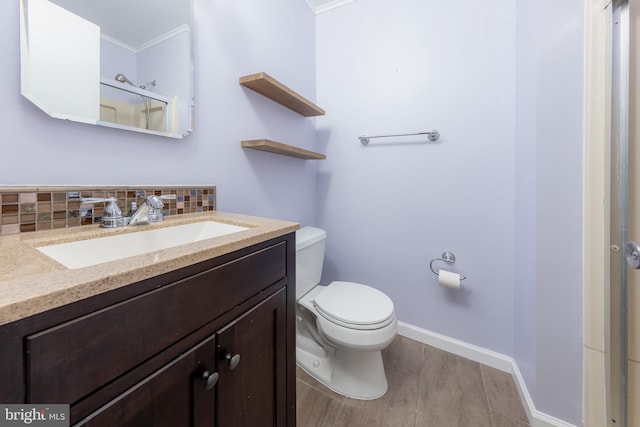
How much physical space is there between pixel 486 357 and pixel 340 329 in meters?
0.97

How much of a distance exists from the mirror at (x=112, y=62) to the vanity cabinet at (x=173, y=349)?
68cm

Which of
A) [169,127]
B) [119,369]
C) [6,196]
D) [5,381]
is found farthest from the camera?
[169,127]

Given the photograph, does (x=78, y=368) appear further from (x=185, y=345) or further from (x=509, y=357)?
(x=509, y=357)

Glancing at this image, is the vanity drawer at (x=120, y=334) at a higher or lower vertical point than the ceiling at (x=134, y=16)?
lower

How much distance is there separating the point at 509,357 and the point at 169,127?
2085 millimetres

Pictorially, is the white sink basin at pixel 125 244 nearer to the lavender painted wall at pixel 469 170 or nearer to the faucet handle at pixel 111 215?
the faucet handle at pixel 111 215

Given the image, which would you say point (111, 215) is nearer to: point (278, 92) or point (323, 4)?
point (278, 92)

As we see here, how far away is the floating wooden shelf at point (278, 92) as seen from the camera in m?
1.27

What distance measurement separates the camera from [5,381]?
0.31 m

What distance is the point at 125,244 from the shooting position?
2.49 feet

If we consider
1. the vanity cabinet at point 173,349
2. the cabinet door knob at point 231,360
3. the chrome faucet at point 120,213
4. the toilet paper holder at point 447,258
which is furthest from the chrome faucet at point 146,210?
the toilet paper holder at point 447,258

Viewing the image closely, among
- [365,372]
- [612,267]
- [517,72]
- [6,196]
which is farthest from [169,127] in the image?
[517,72]

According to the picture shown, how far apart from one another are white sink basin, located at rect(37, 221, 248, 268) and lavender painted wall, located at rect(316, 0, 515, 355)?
1115 millimetres

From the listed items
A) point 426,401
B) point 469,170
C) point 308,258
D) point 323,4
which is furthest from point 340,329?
point 323,4
